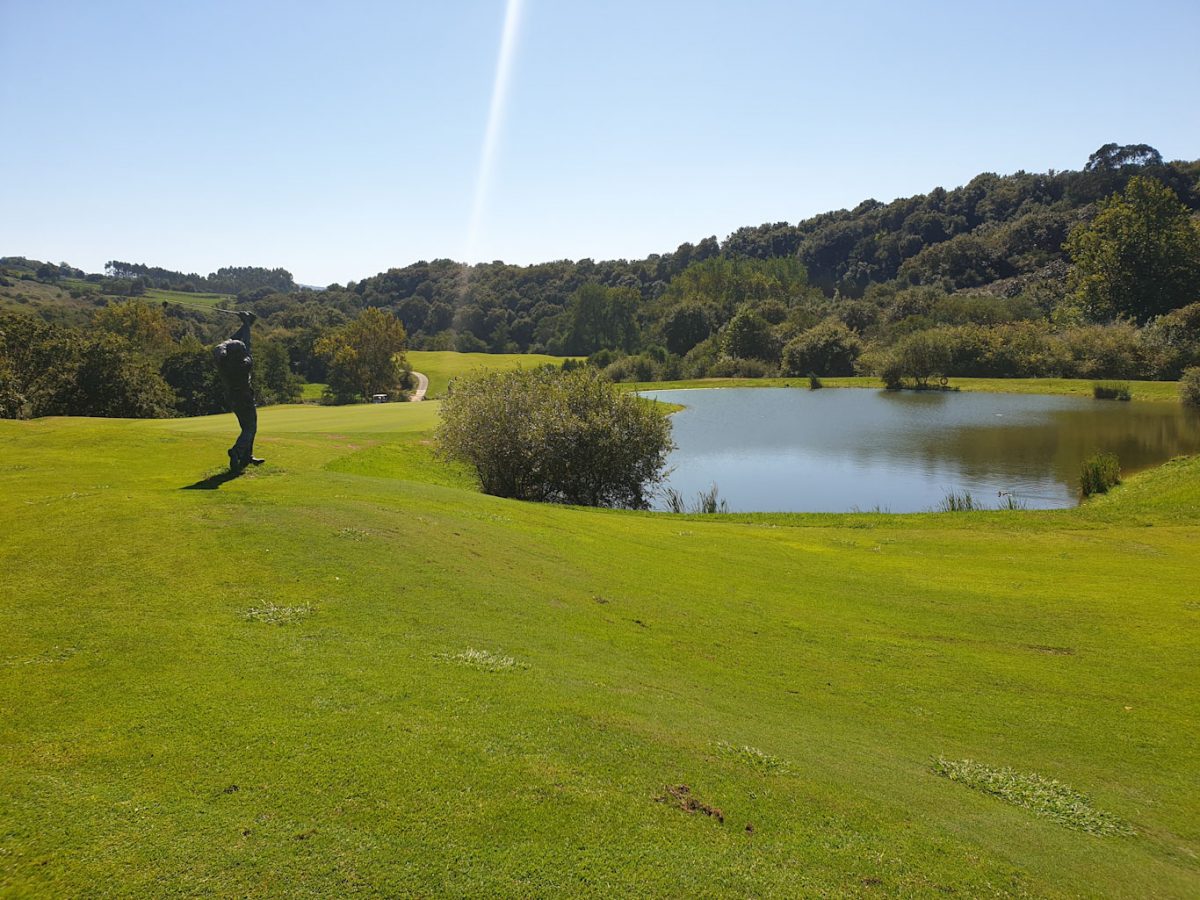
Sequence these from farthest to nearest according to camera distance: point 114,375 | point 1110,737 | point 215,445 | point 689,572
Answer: point 114,375
point 215,445
point 689,572
point 1110,737

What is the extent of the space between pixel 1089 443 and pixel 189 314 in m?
182

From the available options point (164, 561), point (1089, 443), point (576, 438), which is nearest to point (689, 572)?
point (164, 561)

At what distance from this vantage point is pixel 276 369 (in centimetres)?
10531

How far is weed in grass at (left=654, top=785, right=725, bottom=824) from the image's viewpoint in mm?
7108

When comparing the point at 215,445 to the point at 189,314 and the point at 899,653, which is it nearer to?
the point at 899,653

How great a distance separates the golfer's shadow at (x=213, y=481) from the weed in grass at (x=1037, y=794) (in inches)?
696

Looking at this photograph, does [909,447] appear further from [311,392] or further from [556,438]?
[311,392]

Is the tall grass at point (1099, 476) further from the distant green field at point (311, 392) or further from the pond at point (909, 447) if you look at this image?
the distant green field at point (311, 392)

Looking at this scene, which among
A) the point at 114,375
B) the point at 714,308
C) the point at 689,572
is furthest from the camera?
the point at 714,308

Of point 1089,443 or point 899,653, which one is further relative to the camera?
point 1089,443

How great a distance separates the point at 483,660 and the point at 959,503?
3316 cm

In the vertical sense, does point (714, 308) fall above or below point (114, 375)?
above

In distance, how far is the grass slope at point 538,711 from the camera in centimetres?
598

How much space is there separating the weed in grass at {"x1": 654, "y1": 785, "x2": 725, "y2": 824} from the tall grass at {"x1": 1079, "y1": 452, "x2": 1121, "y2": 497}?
38.7 meters
